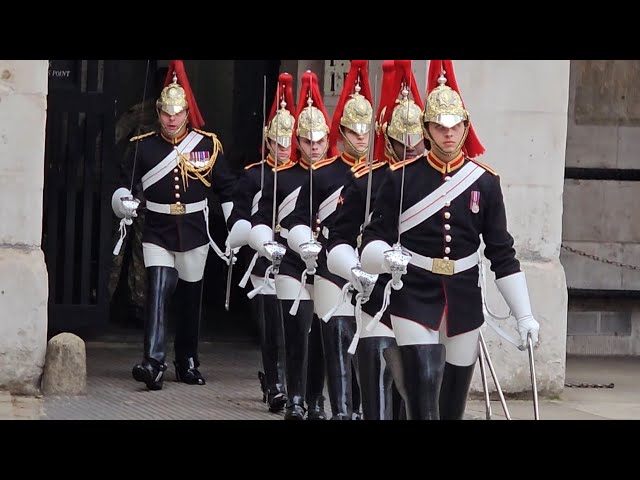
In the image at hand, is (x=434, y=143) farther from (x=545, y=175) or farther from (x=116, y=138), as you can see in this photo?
(x=116, y=138)

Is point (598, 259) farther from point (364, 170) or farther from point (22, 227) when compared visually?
point (364, 170)

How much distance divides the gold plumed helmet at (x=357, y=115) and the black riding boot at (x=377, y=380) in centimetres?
171

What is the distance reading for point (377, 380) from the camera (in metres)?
8.47

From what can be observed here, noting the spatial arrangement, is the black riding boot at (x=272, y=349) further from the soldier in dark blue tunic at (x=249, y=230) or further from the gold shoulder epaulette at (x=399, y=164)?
the gold shoulder epaulette at (x=399, y=164)

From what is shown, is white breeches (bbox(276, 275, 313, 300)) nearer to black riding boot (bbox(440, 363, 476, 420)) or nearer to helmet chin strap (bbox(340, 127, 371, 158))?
helmet chin strap (bbox(340, 127, 371, 158))

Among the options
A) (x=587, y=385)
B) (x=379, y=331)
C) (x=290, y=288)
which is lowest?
(x=587, y=385)

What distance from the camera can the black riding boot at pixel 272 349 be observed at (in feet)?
37.7

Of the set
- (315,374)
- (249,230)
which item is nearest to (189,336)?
(249,230)

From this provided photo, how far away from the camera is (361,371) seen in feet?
28.1

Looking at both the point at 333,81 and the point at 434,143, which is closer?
the point at 434,143

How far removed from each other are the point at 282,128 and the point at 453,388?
355 centimetres

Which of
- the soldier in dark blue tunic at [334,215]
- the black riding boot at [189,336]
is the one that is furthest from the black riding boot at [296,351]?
the black riding boot at [189,336]

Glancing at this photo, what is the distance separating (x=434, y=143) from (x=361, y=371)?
3.88 ft
